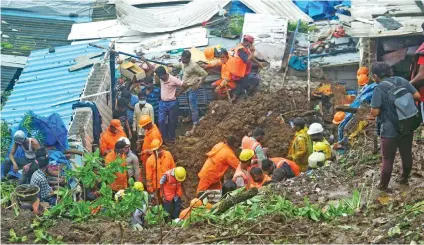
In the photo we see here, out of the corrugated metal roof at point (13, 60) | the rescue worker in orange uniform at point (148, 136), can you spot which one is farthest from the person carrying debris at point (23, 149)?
the corrugated metal roof at point (13, 60)

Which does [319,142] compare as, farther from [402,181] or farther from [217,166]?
[402,181]

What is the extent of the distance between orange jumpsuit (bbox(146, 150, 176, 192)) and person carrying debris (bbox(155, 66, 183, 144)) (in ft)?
10.4

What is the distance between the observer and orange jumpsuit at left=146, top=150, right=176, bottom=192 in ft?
49.2

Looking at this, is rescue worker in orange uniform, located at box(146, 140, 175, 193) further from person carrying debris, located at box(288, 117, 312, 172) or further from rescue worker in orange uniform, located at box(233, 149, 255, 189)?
person carrying debris, located at box(288, 117, 312, 172)

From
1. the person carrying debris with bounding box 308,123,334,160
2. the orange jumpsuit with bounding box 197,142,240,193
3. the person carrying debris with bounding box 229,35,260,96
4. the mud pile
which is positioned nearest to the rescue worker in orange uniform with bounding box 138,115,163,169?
the mud pile

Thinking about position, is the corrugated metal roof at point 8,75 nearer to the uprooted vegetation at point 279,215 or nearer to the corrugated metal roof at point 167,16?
the corrugated metal roof at point 167,16

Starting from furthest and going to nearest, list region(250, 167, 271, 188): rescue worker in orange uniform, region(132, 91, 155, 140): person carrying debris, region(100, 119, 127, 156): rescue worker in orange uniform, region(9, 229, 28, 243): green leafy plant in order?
1. region(132, 91, 155, 140): person carrying debris
2. region(100, 119, 127, 156): rescue worker in orange uniform
3. region(250, 167, 271, 188): rescue worker in orange uniform
4. region(9, 229, 28, 243): green leafy plant

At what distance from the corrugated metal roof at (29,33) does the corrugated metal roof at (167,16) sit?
1.66 meters

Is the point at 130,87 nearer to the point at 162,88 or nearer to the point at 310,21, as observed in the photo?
the point at 162,88

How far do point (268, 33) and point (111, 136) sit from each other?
17.9 feet

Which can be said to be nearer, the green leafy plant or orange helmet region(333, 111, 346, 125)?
Answer: the green leafy plant

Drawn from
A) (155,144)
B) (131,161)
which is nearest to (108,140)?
(155,144)

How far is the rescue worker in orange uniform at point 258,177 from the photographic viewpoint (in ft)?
42.8

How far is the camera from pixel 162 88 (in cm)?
1856
